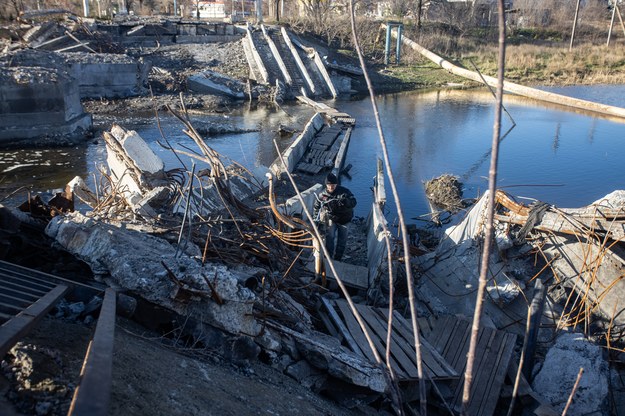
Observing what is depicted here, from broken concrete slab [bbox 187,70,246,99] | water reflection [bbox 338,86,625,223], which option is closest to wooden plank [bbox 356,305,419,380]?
water reflection [bbox 338,86,625,223]

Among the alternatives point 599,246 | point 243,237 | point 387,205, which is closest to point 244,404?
point 243,237

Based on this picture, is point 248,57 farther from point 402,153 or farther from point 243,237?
point 243,237

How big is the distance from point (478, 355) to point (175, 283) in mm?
3428

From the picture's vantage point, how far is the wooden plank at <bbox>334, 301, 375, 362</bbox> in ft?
16.9

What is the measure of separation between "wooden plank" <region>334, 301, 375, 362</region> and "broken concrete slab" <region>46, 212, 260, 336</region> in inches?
50.7

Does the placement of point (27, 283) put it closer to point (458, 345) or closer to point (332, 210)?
point (458, 345)

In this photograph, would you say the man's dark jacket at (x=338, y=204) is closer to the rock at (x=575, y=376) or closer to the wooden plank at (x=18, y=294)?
the rock at (x=575, y=376)

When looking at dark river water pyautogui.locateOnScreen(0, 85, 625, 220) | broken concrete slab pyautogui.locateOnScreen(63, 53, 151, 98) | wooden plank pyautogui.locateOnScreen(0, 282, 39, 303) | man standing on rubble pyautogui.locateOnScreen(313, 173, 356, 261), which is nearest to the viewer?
wooden plank pyautogui.locateOnScreen(0, 282, 39, 303)

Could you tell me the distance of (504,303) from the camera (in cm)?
679

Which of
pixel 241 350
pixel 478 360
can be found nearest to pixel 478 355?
pixel 478 360

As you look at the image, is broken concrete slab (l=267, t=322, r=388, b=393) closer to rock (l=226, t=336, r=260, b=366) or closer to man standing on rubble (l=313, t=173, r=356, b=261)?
rock (l=226, t=336, r=260, b=366)

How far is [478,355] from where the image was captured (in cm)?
566

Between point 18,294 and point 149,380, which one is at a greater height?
point 18,294

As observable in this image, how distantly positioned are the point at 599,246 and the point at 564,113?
2053 cm
